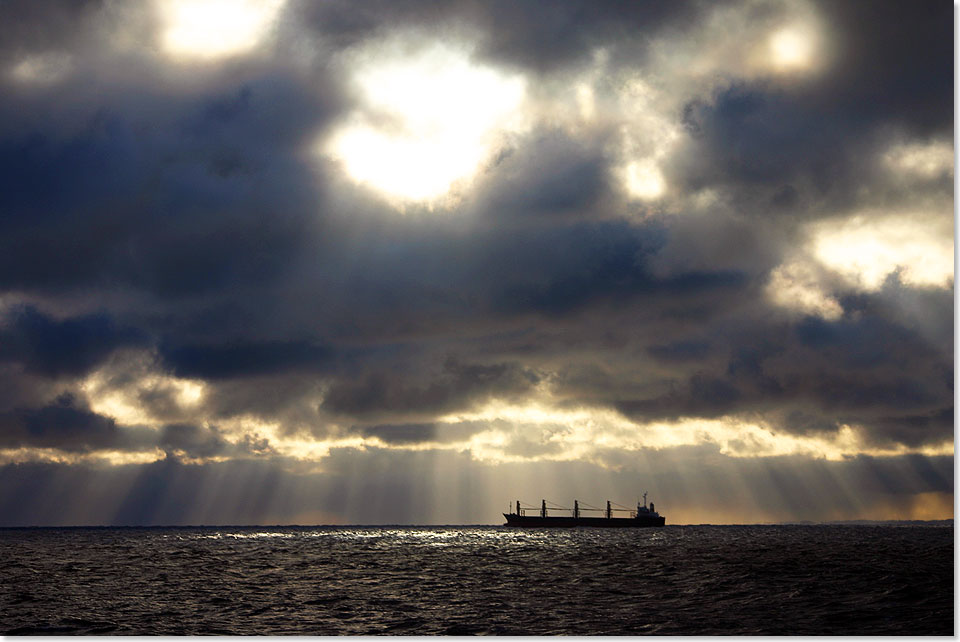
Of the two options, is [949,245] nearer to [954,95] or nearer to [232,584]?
[954,95]

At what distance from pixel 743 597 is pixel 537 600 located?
8.96 meters

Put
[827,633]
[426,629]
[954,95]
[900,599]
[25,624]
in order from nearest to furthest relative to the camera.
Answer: [954,95], [827,633], [426,629], [25,624], [900,599]

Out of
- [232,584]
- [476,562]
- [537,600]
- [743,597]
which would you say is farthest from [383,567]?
[743,597]

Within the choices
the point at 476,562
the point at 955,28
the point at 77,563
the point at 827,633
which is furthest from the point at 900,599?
the point at 77,563

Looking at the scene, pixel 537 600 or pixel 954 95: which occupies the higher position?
pixel 954 95

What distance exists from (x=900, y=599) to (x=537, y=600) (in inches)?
595

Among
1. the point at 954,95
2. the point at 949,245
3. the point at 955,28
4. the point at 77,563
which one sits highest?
the point at 955,28

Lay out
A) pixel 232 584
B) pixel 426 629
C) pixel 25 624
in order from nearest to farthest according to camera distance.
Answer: pixel 426 629, pixel 25 624, pixel 232 584

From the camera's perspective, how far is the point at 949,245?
79.0ft

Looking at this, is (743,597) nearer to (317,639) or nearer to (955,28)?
(317,639)

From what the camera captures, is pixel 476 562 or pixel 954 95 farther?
pixel 476 562

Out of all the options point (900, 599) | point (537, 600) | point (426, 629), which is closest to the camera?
point (426, 629)

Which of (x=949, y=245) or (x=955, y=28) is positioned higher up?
(x=955, y=28)

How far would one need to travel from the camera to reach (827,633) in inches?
976
